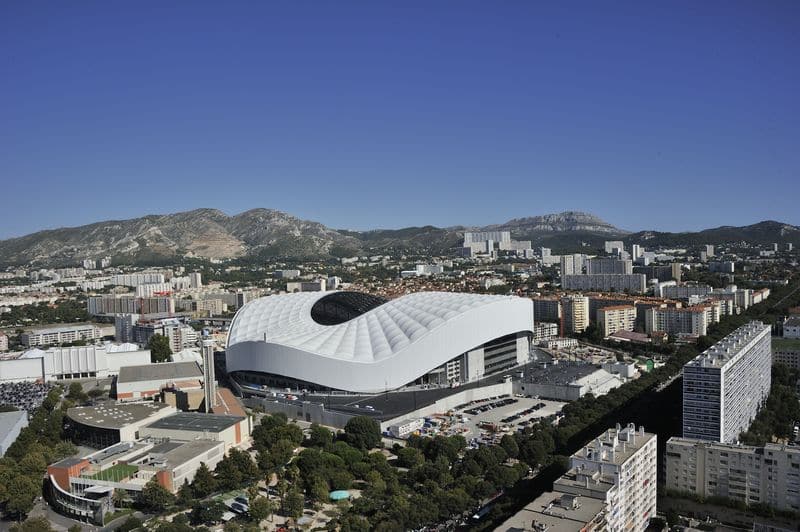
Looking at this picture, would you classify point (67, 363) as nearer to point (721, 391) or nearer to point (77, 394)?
point (77, 394)

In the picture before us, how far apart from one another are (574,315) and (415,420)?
25507mm

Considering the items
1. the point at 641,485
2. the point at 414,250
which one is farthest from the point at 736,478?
the point at 414,250

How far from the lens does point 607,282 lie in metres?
68.2

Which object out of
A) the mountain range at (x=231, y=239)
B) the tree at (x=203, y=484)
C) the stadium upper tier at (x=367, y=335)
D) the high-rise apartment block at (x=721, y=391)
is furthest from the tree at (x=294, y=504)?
the mountain range at (x=231, y=239)

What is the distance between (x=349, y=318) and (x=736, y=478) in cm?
1878

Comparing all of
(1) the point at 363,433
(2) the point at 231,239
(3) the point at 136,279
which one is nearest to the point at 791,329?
(1) the point at 363,433

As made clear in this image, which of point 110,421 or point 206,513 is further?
point 110,421

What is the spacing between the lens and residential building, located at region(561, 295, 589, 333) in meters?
47.4

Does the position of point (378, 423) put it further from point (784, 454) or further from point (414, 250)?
point (414, 250)

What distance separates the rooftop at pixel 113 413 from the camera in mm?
24000

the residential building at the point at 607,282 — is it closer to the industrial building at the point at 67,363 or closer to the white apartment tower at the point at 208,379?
the industrial building at the point at 67,363

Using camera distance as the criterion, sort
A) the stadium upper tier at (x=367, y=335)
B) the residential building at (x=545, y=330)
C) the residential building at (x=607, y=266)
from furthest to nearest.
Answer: the residential building at (x=607, y=266)
the residential building at (x=545, y=330)
the stadium upper tier at (x=367, y=335)

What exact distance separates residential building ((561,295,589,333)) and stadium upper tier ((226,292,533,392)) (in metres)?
14.5

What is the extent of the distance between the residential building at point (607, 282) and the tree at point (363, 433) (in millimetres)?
46906
